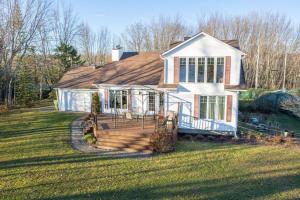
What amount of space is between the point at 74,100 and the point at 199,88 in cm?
1243

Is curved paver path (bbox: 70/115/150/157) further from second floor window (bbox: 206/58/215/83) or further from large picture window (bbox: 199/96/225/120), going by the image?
second floor window (bbox: 206/58/215/83)

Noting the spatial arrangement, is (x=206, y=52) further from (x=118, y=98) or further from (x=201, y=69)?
(x=118, y=98)

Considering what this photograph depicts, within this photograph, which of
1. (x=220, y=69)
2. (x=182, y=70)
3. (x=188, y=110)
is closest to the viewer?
(x=220, y=69)

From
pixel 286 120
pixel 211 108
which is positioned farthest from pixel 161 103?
pixel 286 120

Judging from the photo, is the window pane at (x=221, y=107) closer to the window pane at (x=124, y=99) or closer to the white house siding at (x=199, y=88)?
the white house siding at (x=199, y=88)

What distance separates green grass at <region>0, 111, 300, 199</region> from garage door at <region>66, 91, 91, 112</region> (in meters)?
9.53

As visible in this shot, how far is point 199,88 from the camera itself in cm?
1536

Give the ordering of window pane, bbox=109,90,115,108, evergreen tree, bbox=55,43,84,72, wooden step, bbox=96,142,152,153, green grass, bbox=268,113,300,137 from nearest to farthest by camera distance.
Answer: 1. wooden step, bbox=96,142,152,153
2. window pane, bbox=109,90,115,108
3. green grass, bbox=268,113,300,137
4. evergreen tree, bbox=55,43,84,72

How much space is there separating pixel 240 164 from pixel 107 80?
40.8 feet

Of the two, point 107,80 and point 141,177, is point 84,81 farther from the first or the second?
point 141,177

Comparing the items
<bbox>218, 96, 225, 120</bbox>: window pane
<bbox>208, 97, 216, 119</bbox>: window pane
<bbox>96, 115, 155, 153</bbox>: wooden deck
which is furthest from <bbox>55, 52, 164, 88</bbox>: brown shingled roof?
<bbox>96, 115, 155, 153</bbox>: wooden deck

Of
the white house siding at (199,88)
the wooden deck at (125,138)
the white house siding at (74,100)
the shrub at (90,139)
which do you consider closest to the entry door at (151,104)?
the white house siding at (199,88)

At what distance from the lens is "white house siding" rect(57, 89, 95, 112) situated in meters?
22.3

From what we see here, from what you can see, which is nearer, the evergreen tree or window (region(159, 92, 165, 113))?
window (region(159, 92, 165, 113))
